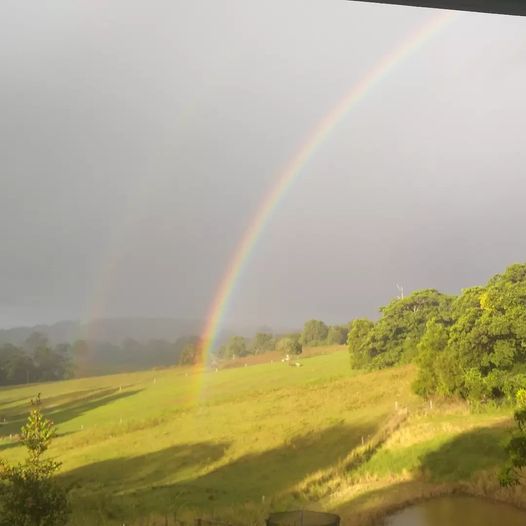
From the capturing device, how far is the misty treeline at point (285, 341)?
34.6 feet

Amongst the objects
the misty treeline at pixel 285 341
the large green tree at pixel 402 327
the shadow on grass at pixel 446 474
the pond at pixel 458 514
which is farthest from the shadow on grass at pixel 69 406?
the large green tree at pixel 402 327

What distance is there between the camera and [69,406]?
8.16 meters

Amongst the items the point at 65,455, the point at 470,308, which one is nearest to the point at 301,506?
the point at 65,455

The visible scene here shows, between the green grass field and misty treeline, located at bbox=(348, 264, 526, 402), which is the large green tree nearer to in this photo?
misty treeline, located at bbox=(348, 264, 526, 402)

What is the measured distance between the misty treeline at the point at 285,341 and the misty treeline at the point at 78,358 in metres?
0.87

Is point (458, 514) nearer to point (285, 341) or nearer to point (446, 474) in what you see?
point (446, 474)

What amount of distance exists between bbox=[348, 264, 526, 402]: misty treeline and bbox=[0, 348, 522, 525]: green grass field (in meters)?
0.42

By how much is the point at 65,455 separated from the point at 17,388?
4.17 feet

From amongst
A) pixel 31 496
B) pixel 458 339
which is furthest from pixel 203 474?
pixel 458 339

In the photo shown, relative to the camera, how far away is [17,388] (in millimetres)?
7859

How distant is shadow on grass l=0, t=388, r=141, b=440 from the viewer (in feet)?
24.1

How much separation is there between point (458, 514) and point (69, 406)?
5.88 m

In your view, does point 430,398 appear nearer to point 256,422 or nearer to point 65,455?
point 256,422

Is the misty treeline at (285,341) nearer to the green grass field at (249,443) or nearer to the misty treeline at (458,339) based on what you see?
the misty treeline at (458,339)
